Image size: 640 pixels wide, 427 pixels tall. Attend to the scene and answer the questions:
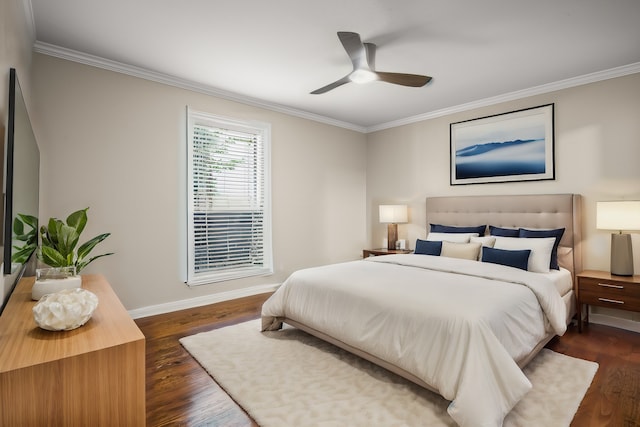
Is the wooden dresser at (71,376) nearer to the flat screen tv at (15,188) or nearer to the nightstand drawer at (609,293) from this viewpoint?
the flat screen tv at (15,188)

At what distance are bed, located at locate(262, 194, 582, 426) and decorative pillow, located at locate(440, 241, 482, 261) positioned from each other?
0.06 ft

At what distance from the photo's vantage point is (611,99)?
3455 millimetres

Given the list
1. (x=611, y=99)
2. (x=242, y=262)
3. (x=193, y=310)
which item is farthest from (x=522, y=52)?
(x=193, y=310)

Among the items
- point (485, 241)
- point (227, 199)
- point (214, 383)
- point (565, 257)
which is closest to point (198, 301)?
point (227, 199)

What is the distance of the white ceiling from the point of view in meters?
2.40

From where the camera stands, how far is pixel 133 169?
348 centimetres

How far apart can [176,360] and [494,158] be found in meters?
4.23

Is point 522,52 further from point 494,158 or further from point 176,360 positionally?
point 176,360

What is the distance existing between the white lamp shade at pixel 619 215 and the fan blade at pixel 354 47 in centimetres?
266

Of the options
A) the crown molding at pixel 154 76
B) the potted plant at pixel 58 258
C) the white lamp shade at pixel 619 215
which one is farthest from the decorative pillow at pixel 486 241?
the potted plant at pixel 58 258

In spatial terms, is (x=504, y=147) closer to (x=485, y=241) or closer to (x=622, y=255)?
(x=485, y=241)

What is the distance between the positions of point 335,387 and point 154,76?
3502 mm

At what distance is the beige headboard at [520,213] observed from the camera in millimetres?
3574

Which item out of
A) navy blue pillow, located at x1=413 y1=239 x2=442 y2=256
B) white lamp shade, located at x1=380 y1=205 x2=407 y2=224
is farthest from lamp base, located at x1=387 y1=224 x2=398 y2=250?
navy blue pillow, located at x1=413 y1=239 x2=442 y2=256
